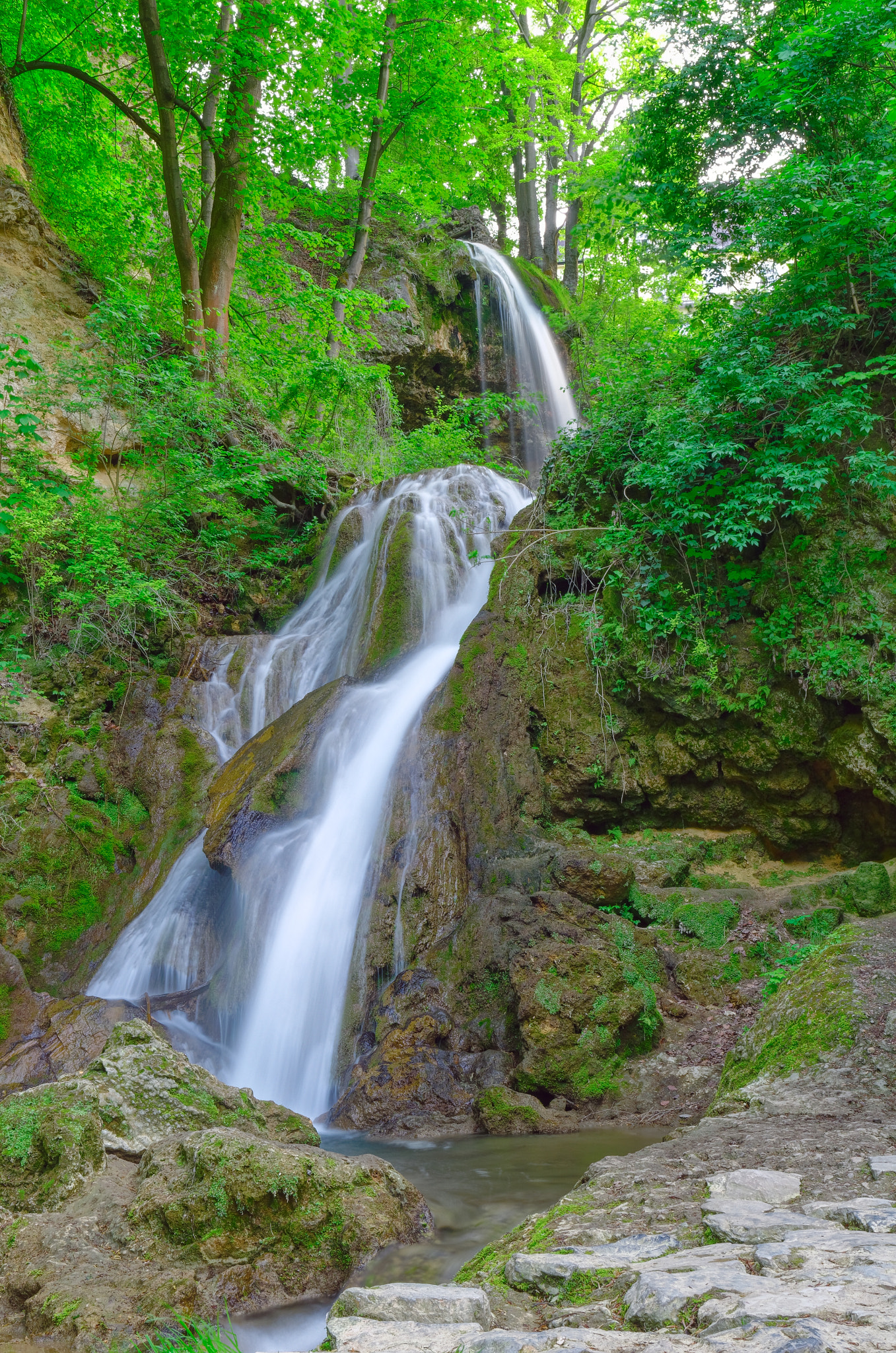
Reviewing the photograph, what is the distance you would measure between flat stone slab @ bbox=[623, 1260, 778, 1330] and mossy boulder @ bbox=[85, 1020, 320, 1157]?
3.15 m

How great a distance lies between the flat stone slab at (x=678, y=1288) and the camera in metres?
1.61

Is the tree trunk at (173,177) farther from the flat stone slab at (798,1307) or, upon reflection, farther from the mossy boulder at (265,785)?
the flat stone slab at (798,1307)

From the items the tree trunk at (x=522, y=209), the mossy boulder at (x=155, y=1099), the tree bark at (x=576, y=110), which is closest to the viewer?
the mossy boulder at (x=155, y=1099)

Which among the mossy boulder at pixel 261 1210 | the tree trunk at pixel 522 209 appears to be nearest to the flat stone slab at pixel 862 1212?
the mossy boulder at pixel 261 1210

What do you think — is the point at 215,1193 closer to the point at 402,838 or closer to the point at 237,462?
the point at 402,838

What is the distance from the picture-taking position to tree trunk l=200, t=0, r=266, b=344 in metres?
12.2

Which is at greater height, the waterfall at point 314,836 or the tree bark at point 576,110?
the tree bark at point 576,110

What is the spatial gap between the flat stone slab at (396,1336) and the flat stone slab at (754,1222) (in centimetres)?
70

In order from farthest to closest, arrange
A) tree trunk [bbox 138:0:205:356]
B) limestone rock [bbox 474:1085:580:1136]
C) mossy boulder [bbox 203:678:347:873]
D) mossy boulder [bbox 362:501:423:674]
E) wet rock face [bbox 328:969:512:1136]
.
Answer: tree trunk [bbox 138:0:205:356] < mossy boulder [bbox 362:501:423:674] < mossy boulder [bbox 203:678:347:873] < wet rock face [bbox 328:969:512:1136] < limestone rock [bbox 474:1085:580:1136]

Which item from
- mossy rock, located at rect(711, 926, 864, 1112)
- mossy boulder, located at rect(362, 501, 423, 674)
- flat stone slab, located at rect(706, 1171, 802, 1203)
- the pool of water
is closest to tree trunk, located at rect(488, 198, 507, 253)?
mossy boulder, located at rect(362, 501, 423, 674)

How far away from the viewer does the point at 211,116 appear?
13336 millimetres

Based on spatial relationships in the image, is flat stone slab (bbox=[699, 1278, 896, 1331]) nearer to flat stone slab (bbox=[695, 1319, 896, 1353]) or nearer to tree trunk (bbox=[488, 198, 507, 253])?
flat stone slab (bbox=[695, 1319, 896, 1353])

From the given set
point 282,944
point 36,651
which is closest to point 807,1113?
point 282,944

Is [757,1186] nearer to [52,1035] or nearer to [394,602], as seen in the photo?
[52,1035]
